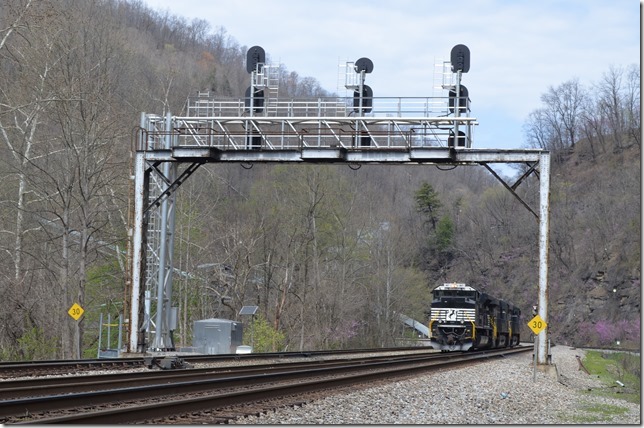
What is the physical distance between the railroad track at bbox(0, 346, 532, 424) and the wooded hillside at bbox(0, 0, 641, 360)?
40.9 feet

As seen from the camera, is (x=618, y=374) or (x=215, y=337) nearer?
(x=215, y=337)

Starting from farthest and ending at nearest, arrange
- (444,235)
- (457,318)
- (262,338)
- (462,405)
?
1. (444,235)
2. (262,338)
3. (457,318)
4. (462,405)

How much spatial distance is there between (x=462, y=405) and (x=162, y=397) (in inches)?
230

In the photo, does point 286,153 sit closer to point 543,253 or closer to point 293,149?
point 293,149

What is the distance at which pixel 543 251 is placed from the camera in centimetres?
2822

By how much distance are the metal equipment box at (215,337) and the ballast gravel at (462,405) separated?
474 inches

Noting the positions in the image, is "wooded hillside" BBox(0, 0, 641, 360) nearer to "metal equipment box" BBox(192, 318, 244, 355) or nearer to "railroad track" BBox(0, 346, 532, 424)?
"metal equipment box" BBox(192, 318, 244, 355)

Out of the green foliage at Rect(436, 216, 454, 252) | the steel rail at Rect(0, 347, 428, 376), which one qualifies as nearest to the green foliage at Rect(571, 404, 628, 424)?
the steel rail at Rect(0, 347, 428, 376)

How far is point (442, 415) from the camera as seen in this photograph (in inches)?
586

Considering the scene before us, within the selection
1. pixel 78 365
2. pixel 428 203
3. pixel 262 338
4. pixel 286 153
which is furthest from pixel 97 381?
pixel 428 203

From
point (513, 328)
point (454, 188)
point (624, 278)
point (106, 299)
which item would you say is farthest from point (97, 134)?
point (454, 188)

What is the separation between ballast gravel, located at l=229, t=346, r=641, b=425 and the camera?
554 inches

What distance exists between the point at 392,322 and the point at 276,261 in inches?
514

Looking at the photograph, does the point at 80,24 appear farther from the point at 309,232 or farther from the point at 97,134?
the point at 309,232
